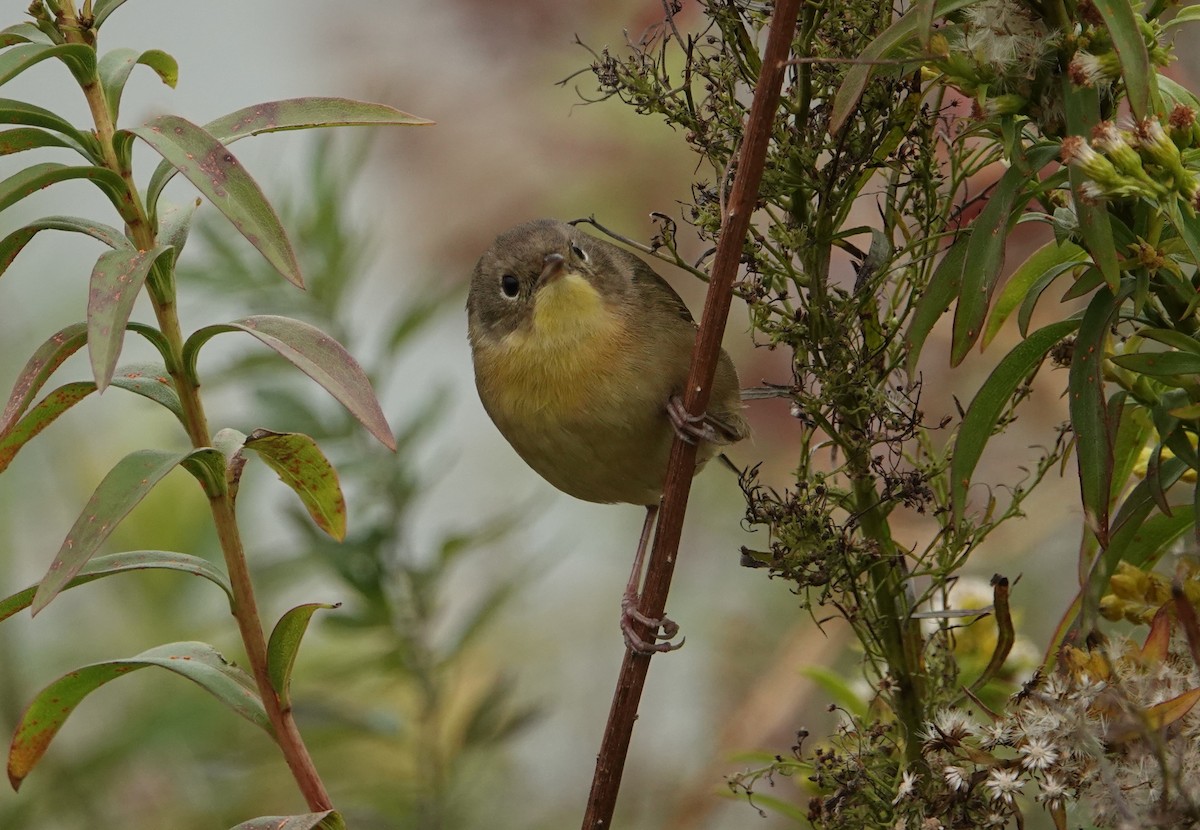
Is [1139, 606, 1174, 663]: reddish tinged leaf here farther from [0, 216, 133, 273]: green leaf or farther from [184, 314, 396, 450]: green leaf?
[0, 216, 133, 273]: green leaf

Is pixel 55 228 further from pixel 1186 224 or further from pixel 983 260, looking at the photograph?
pixel 1186 224

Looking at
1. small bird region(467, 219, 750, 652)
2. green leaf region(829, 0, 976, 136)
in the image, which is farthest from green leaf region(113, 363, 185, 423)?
small bird region(467, 219, 750, 652)

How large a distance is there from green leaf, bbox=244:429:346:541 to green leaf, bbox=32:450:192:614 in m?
0.12

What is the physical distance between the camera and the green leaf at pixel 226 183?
3.37 feet

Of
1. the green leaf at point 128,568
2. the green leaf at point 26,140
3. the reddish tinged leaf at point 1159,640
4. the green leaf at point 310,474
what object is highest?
the green leaf at point 26,140

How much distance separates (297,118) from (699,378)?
468 mm

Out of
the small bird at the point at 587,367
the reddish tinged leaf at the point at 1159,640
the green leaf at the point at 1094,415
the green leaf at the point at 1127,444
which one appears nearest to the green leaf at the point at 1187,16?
the green leaf at the point at 1094,415

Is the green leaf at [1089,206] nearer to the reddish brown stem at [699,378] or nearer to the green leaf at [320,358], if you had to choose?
the reddish brown stem at [699,378]

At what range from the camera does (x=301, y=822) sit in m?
1.12

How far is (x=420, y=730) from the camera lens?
94.5 inches

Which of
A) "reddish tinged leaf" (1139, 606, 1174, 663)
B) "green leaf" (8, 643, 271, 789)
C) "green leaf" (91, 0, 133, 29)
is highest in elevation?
"green leaf" (91, 0, 133, 29)

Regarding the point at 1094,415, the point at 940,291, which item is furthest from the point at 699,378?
the point at 1094,415

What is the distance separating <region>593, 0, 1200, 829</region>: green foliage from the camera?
3.67ft

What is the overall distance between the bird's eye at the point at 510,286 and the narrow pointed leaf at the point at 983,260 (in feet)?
4.22
